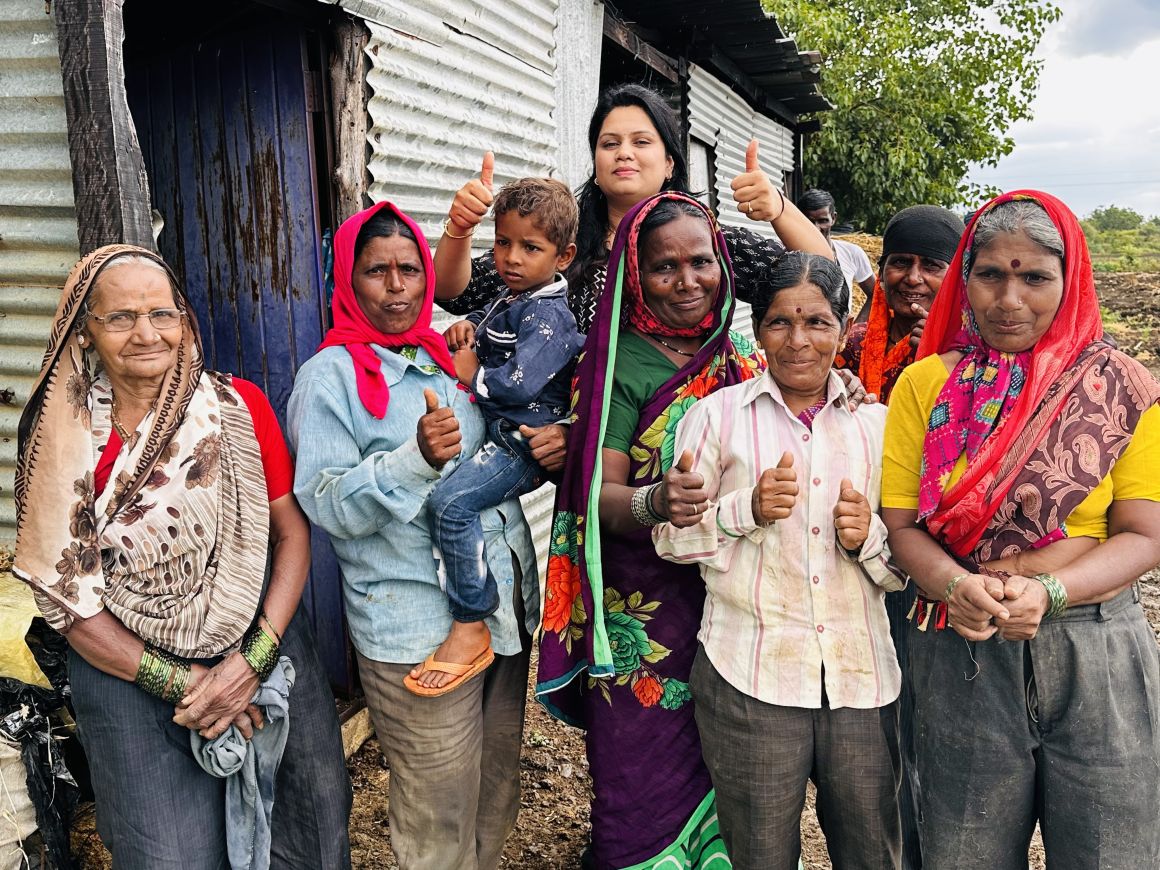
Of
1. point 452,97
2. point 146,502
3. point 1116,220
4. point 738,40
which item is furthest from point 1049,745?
point 1116,220

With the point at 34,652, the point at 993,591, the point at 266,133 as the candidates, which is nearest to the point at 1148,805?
the point at 993,591

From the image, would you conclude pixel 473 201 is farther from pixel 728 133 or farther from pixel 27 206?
pixel 728 133

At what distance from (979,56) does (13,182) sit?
1568 centimetres

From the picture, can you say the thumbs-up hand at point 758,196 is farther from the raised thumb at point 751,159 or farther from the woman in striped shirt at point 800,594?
the woman in striped shirt at point 800,594

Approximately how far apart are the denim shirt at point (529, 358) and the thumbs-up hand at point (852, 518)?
77cm

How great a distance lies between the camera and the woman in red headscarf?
2.03 metres

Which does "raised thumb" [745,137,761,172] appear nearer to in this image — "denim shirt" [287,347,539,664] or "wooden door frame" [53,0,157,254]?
"denim shirt" [287,347,539,664]

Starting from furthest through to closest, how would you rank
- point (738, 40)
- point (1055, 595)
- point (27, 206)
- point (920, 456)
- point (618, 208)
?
point (738, 40)
point (618, 208)
point (27, 206)
point (920, 456)
point (1055, 595)

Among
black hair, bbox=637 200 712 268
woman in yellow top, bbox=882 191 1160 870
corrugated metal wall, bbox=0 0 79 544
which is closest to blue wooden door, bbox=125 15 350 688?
corrugated metal wall, bbox=0 0 79 544

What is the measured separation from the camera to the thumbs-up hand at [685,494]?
1.85 metres

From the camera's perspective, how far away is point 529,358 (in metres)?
2.19

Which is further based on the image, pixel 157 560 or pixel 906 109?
pixel 906 109

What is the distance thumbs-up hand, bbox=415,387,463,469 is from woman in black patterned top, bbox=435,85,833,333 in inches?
25.0

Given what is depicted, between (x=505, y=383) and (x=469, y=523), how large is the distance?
0.35 metres
